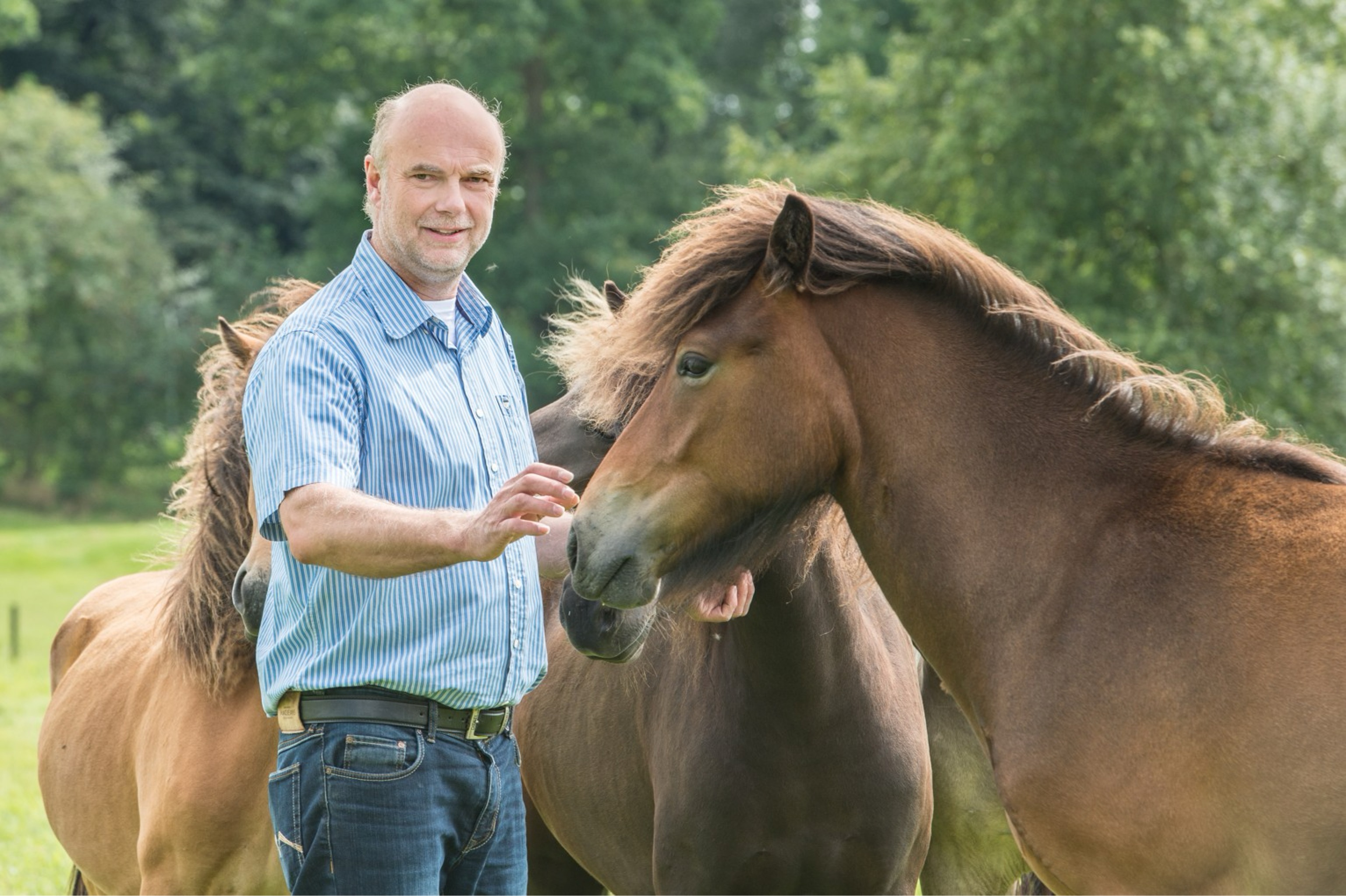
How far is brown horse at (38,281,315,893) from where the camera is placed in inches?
171

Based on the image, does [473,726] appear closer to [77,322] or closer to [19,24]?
[77,322]

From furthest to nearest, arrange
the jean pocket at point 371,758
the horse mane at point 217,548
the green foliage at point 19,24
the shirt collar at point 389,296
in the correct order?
1. the green foliage at point 19,24
2. the horse mane at point 217,548
3. the shirt collar at point 389,296
4. the jean pocket at point 371,758

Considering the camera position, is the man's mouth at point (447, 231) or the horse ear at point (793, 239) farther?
the man's mouth at point (447, 231)

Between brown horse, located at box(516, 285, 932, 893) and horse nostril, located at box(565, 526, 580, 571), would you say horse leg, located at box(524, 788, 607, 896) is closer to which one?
brown horse, located at box(516, 285, 932, 893)

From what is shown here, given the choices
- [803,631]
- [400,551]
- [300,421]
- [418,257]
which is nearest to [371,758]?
[400,551]

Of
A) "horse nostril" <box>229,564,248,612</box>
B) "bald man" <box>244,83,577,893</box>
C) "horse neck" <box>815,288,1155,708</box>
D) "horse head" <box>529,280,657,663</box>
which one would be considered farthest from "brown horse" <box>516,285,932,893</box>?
"horse nostril" <box>229,564,248,612</box>

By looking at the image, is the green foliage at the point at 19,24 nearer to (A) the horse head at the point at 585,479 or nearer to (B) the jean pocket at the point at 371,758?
(A) the horse head at the point at 585,479

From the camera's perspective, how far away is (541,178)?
127 feet

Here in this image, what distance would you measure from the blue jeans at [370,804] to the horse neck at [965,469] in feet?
3.71

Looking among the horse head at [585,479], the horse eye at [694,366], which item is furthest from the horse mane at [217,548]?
the horse eye at [694,366]

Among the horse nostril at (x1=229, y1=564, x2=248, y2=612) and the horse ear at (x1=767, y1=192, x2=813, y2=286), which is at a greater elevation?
the horse ear at (x1=767, y1=192, x2=813, y2=286)

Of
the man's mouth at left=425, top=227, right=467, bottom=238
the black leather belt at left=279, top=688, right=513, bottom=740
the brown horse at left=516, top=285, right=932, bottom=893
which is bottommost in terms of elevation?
the brown horse at left=516, top=285, right=932, bottom=893

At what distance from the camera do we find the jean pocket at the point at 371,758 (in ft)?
9.46

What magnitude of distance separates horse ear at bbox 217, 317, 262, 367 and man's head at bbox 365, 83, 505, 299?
1.59m
